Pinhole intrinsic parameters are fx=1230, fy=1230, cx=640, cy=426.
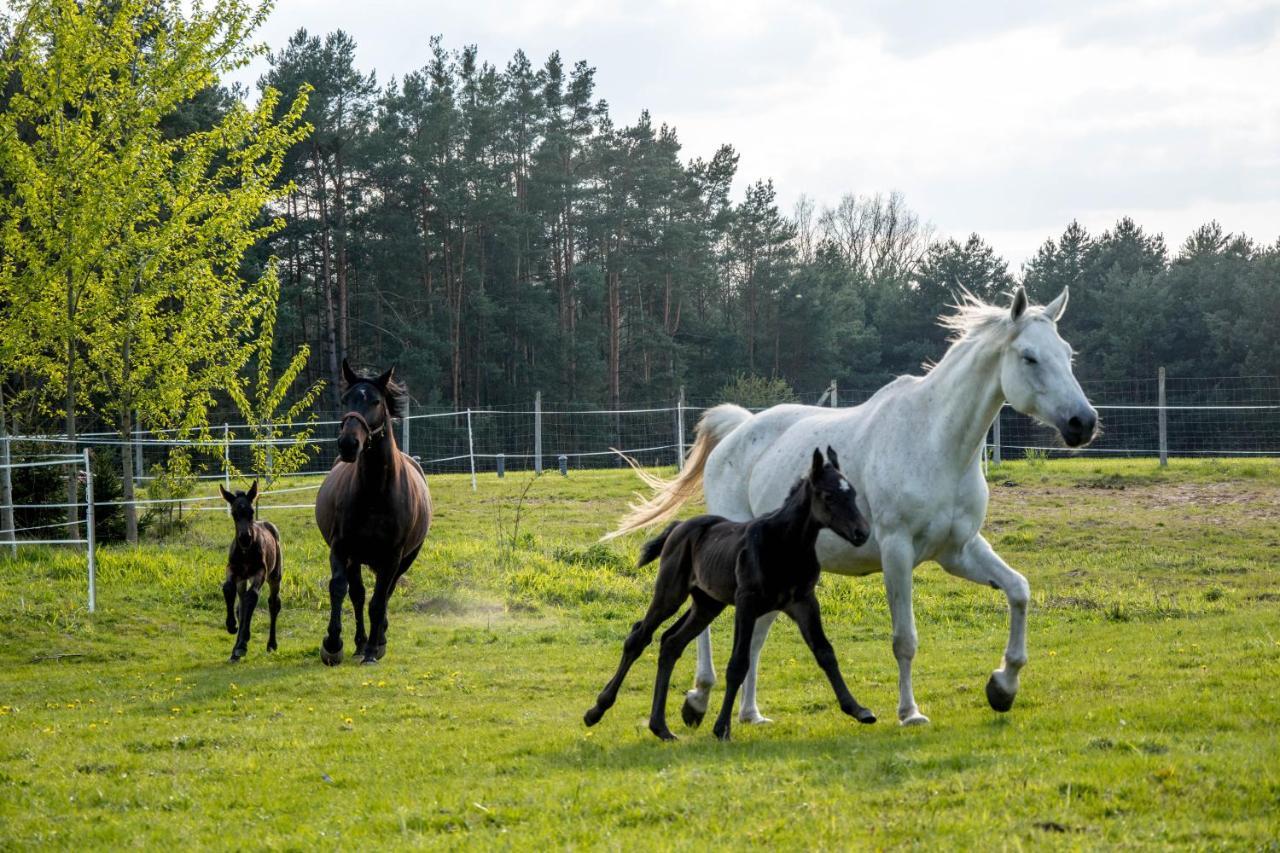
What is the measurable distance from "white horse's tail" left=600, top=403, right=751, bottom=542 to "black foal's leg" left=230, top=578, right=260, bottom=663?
12.9ft

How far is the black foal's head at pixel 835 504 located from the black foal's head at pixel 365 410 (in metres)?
4.53

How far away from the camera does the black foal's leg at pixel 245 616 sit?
453 inches

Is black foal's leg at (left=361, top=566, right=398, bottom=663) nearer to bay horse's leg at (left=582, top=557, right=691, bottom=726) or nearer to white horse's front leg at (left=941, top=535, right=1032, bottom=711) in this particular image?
bay horse's leg at (left=582, top=557, right=691, bottom=726)

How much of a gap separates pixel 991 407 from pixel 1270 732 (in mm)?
2415

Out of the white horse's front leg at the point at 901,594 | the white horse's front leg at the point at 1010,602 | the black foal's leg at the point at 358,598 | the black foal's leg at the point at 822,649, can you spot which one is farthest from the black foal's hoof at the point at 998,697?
the black foal's leg at the point at 358,598

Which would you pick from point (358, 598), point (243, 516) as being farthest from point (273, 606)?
point (358, 598)

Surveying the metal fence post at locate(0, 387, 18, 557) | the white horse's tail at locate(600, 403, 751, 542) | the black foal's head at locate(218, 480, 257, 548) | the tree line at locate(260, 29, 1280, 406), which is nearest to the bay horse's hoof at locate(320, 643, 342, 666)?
the black foal's head at locate(218, 480, 257, 548)

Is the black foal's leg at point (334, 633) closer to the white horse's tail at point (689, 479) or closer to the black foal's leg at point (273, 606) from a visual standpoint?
the black foal's leg at point (273, 606)

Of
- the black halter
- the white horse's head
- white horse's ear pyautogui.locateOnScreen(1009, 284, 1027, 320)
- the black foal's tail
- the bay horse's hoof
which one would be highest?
white horse's ear pyautogui.locateOnScreen(1009, 284, 1027, 320)

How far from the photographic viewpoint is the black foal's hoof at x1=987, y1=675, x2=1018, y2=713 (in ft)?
24.1

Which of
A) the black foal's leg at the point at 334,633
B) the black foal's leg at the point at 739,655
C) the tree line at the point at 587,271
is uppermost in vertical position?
the tree line at the point at 587,271

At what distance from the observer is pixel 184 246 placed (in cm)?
1739

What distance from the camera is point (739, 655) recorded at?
23.0 feet

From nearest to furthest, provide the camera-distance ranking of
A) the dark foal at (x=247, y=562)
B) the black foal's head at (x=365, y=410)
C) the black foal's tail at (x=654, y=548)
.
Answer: the black foal's tail at (x=654, y=548), the black foal's head at (x=365, y=410), the dark foal at (x=247, y=562)
